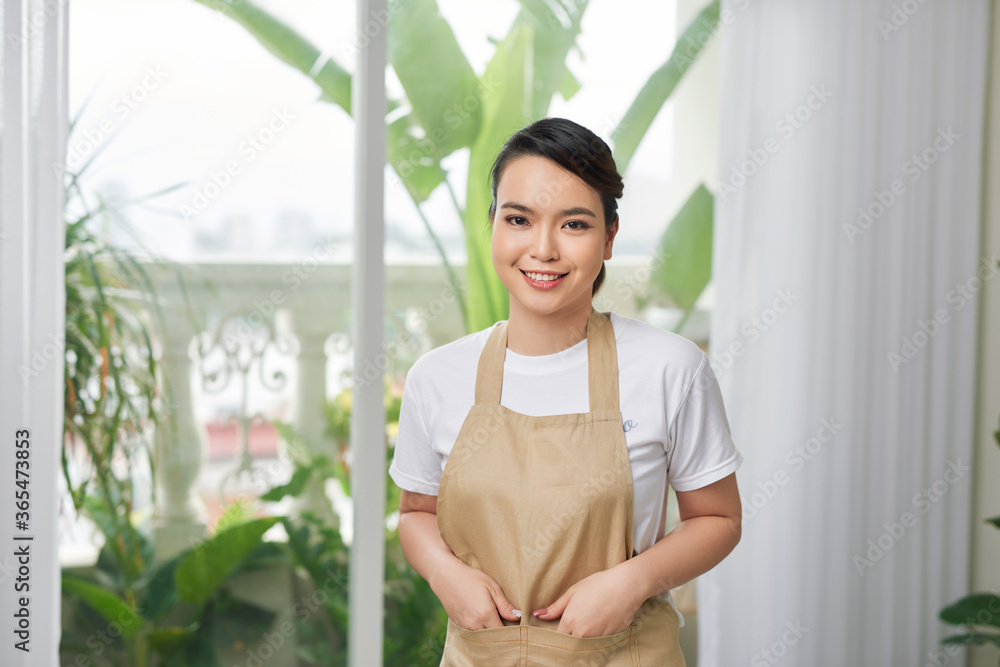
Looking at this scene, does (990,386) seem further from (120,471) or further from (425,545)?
(120,471)

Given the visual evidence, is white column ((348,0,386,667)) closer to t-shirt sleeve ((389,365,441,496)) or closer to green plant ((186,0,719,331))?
green plant ((186,0,719,331))

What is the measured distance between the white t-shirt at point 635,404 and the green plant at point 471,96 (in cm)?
112

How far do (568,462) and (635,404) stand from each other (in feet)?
0.38

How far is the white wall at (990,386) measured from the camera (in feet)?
7.91

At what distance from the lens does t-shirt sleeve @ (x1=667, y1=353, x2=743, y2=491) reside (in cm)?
104

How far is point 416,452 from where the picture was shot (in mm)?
1131

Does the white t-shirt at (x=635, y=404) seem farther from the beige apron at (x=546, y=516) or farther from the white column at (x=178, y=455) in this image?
the white column at (x=178, y=455)

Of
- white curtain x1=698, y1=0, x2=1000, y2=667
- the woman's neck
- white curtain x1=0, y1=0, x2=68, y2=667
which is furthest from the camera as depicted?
white curtain x1=698, y1=0, x2=1000, y2=667

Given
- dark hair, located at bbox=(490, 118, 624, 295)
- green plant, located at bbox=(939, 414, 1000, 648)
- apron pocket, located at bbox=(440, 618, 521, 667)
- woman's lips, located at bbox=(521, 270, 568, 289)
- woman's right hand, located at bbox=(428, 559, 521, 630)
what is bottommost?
green plant, located at bbox=(939, 414, 1000, 648)

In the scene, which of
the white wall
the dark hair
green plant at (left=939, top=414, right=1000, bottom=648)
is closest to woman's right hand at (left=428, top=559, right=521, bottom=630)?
the dark hair

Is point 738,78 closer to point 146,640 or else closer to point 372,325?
point 372,325

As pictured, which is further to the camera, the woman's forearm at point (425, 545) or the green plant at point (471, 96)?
the green plant at point (471, 96)

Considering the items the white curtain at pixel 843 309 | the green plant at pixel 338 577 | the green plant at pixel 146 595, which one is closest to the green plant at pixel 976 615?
the white curtain at pixel 843 309

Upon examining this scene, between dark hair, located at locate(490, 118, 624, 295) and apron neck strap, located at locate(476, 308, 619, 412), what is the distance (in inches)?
5.8
